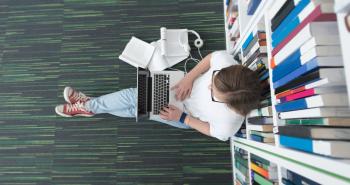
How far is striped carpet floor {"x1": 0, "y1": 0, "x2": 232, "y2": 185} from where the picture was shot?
207 cm

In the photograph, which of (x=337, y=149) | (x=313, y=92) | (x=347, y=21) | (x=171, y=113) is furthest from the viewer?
(x=171, y=113)

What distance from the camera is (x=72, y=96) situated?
80.0 inches

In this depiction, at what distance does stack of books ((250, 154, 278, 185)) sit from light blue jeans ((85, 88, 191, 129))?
0.55 m

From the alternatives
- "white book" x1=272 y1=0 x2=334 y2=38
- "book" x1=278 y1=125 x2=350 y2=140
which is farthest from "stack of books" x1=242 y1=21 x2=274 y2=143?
"white book" x1=272 y1=0 x2=334 y2=38

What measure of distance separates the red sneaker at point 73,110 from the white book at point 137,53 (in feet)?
1.57

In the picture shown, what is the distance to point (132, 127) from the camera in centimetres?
210

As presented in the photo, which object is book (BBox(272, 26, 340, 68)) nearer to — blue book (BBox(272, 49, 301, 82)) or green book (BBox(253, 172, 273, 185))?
blue book (BBox(272, 49, 301, 82))

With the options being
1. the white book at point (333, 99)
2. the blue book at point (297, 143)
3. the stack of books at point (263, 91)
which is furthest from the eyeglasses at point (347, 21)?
the stack of books at point (263, 91)

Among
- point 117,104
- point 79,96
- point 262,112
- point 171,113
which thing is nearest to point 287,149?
point 262,112

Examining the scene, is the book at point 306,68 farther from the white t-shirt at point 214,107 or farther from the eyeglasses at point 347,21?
the white t-shirt at point 214,107

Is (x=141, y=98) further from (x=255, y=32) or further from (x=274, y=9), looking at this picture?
(x=274, y=9)

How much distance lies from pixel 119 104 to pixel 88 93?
1.32ft

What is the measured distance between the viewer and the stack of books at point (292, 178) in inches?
36.2

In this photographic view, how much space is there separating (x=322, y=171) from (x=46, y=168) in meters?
1.96
